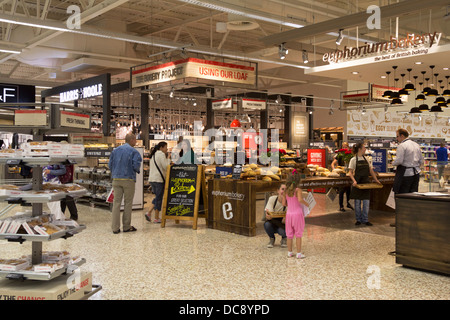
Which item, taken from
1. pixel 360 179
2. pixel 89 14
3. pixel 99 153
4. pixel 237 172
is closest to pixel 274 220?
pixel 237 172

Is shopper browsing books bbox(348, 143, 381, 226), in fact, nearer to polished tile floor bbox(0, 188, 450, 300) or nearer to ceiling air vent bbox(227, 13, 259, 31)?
polished tile floor bbox(0, 188, 450, 300)

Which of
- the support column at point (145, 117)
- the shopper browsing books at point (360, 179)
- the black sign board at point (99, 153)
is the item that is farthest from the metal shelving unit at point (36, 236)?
the support column at point (145, 117)

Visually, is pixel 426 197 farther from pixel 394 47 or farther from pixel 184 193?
pixel 394 47

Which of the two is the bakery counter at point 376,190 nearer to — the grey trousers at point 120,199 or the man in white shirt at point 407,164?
the man in white shirt at point 407,164

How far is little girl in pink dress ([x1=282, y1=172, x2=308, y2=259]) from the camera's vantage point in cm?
587

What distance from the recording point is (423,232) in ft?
17.1

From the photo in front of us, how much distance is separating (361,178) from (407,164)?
1021 mm

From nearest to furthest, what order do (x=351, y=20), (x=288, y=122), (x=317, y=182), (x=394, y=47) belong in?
(x=317, y=182)
(x=351, y=20)
(x=394, y=47)
(x=288, y=122)

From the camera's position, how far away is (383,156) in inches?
568

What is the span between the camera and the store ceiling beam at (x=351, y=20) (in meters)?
7.38

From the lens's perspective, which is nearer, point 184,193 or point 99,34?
point 184,193

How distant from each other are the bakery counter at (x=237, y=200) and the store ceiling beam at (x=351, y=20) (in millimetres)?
2896

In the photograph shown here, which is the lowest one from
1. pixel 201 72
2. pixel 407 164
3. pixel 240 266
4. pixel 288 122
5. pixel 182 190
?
pixel 240 266
